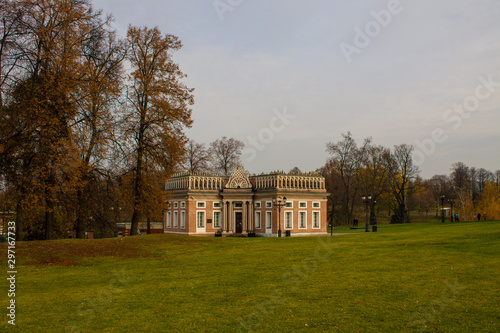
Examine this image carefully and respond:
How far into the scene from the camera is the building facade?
153ft

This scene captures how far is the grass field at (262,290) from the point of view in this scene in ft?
35.1

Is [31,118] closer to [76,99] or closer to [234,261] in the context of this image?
[76,99]

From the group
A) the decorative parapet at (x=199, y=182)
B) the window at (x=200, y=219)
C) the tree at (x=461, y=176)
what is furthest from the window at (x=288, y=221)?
the tree at (x=461, y=176)

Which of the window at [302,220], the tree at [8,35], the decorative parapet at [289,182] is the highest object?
the tree at [8,35]

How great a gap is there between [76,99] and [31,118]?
3.46m

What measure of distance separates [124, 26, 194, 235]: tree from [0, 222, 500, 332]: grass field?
35.2 ft

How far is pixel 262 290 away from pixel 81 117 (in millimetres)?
20498

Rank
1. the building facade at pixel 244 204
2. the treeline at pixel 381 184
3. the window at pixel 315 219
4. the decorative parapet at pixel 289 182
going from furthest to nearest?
the treeline at pixel 381 184, the window at pixel 315 219, the decorative parapet at pixel 289 182, the building facade at pixel 244 204

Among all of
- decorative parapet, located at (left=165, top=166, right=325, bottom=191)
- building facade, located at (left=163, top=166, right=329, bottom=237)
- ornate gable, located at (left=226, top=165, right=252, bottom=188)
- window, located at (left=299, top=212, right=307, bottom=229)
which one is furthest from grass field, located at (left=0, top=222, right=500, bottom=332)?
ornate gable, located at (left=226, top=165, right=252, bottom=188)

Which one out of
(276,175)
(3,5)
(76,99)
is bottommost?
(276,175)

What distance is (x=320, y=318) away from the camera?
35.8 ft

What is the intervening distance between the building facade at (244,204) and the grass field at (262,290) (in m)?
23.2

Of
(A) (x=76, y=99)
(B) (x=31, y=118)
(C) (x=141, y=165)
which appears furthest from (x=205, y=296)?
(C) (x=141, y=165)

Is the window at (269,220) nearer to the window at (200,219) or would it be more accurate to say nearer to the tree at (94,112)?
the window at (200,219)
